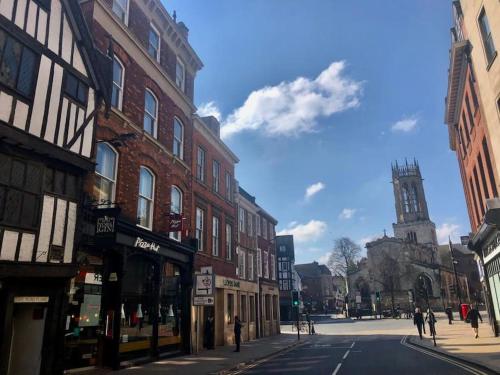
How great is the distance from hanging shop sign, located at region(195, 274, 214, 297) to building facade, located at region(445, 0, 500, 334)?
10425 mm

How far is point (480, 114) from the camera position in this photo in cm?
1933

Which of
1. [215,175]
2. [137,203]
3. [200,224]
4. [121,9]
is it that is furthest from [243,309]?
[121,9]

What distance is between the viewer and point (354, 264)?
8312cm

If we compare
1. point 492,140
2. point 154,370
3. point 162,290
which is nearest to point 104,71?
point 162,290

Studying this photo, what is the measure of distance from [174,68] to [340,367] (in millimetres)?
15117

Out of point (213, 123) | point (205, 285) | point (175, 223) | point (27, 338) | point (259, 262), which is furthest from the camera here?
point (259, 262)

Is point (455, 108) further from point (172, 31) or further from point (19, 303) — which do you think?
point (19, 303)

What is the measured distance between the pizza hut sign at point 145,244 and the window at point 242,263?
44.8 feet

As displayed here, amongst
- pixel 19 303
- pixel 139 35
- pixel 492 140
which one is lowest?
pixel 19 303

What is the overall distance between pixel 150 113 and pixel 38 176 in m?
7.76

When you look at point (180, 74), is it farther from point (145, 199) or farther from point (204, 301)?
point (204, 301)

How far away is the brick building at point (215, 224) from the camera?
21406mm

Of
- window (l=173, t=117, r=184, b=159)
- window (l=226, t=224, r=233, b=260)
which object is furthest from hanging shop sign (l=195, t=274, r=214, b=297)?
window (l=226, t=224, r=233, b=260)

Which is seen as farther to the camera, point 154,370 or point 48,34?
point 154,370
